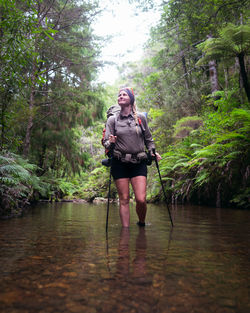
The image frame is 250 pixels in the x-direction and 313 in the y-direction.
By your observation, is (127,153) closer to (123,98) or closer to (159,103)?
(123,98)

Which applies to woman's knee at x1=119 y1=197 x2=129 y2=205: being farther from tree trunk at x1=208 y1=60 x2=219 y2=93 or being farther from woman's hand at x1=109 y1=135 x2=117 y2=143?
tree trunk at x1=208 y1=60 x2=219 y2=93

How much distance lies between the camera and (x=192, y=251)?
202 cm

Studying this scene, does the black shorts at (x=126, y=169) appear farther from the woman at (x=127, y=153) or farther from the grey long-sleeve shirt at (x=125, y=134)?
the grey long-sleeve shirt at (x=125, y=134)

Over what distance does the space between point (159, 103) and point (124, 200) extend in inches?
434

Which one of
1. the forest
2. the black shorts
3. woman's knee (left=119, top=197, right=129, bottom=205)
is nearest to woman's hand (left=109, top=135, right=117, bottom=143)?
the black shorts

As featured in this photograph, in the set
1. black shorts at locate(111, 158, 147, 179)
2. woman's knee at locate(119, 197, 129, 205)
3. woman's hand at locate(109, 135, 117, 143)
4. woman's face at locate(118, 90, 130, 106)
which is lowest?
woman's knee at locate(119, 197, 129, 205)

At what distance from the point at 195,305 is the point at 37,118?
1031cm

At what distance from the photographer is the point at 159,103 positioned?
45.9 ft

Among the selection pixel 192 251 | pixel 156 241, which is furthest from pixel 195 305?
pixel 156 241

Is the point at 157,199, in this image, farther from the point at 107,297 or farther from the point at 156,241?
the point at 107,297

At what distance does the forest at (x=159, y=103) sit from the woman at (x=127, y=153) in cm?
181

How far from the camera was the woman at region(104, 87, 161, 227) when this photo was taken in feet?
11.9

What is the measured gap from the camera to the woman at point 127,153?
11.9 ft

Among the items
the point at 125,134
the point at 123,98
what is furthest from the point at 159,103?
the point at 125,134
